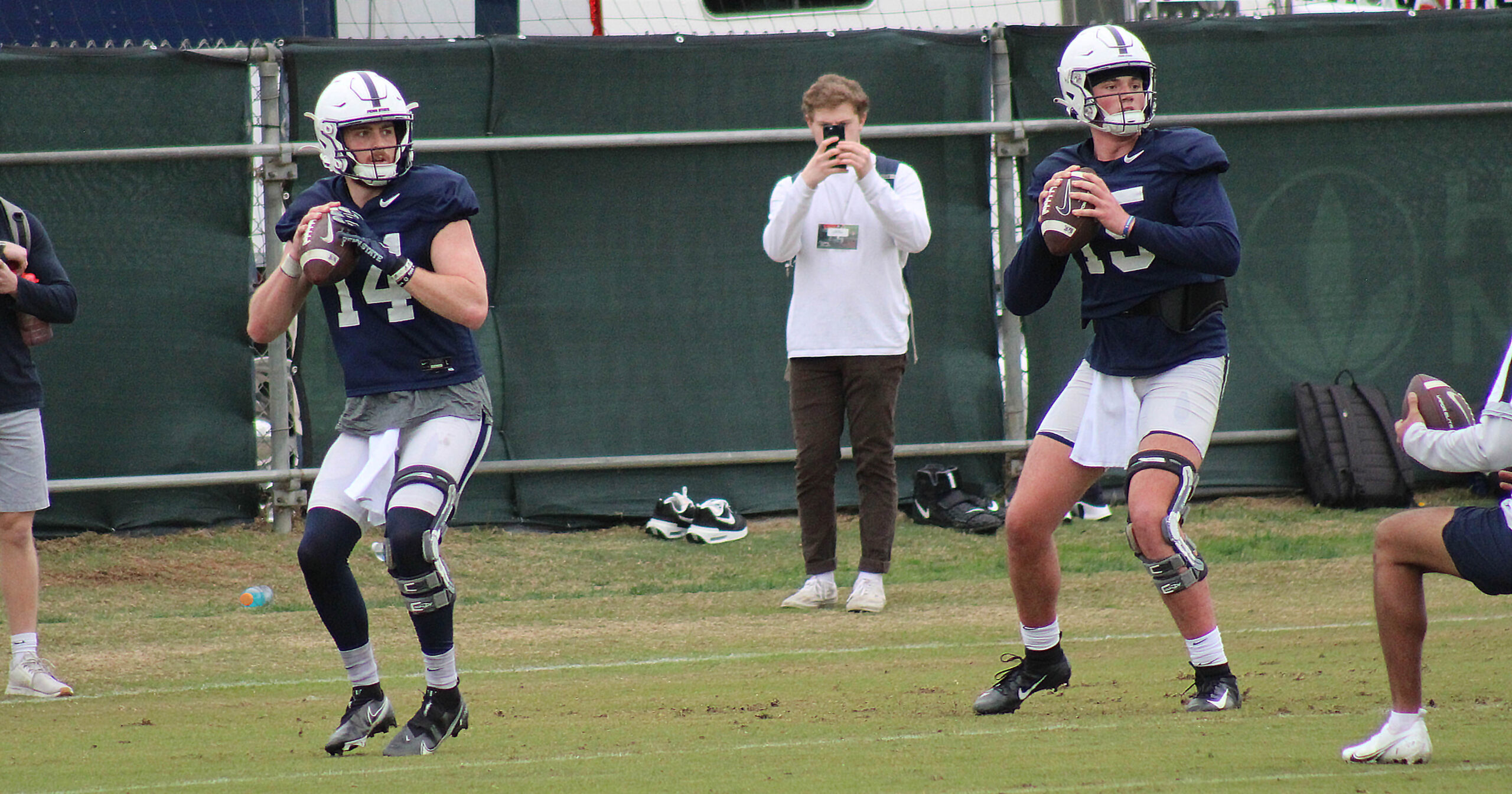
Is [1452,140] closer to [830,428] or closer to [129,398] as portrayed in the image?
[830,428]

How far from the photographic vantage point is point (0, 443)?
636 cm

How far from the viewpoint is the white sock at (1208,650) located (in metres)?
5.21

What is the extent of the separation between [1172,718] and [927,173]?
5384 millimetres

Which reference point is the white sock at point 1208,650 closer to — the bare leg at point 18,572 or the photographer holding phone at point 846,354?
the photographer holding phone at point 846,354

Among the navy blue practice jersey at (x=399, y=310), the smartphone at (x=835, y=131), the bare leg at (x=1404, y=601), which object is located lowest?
the bare leg at (x=1404, y=601)

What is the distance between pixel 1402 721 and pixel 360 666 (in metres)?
3.12

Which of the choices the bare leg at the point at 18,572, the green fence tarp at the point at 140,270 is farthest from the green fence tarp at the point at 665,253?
the bare leg at the point at 18,572

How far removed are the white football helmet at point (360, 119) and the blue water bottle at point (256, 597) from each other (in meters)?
3.56

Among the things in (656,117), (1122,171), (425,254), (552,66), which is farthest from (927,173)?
(425,254)

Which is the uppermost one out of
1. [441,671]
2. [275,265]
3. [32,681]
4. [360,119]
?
[360,119]

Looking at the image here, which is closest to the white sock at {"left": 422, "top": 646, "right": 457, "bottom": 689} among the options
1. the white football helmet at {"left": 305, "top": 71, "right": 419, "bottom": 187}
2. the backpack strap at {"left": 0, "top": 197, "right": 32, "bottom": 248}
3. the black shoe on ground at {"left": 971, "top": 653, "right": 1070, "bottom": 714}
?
the white football helmet at {"left": 305, "top": 71, "right": 419, "bottom": 187}

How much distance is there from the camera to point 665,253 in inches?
386

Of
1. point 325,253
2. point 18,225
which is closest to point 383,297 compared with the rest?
point 325,253

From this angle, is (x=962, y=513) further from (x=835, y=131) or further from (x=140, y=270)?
(x=140, y=270)
